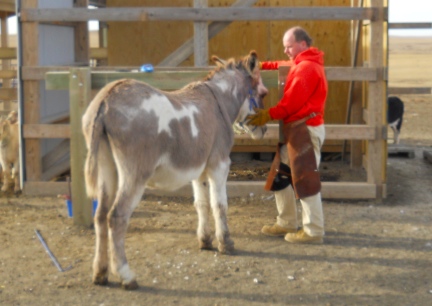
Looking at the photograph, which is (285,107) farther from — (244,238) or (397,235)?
(397,235)

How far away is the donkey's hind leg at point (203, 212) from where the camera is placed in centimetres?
643

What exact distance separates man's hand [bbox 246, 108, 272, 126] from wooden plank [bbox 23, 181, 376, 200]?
75.2 inches

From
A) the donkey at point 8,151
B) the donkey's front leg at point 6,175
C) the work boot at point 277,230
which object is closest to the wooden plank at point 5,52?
the donkey at point 8,151

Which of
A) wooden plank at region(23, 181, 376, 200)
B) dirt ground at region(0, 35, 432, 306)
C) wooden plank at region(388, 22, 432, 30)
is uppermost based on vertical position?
wooden plank at region(388, 22, 432, 30)

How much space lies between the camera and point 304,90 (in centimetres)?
640

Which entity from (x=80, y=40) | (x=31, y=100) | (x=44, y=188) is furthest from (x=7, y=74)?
(x=44, y=188)

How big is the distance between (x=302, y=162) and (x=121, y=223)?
203 cm

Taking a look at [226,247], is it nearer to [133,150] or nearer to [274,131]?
[133,150]

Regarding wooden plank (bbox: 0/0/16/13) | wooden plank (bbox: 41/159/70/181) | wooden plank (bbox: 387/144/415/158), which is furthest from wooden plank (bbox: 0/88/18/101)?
wooden plank (bbox: 387/144/415/158)

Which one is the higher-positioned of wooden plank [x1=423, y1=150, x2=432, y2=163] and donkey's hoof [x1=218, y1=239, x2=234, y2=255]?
wooden plank [x1=423, y1=150, x2=432, y2=163]

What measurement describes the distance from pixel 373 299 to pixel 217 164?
1.73 meters

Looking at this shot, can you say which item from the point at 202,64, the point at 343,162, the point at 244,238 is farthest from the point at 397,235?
the point at 343,162

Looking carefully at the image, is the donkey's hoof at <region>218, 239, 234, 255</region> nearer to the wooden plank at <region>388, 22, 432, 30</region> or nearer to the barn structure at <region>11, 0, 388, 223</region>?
the barn structure at <region>11, 0, 388, 223</region>

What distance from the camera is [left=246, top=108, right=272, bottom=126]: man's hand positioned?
6547mm
